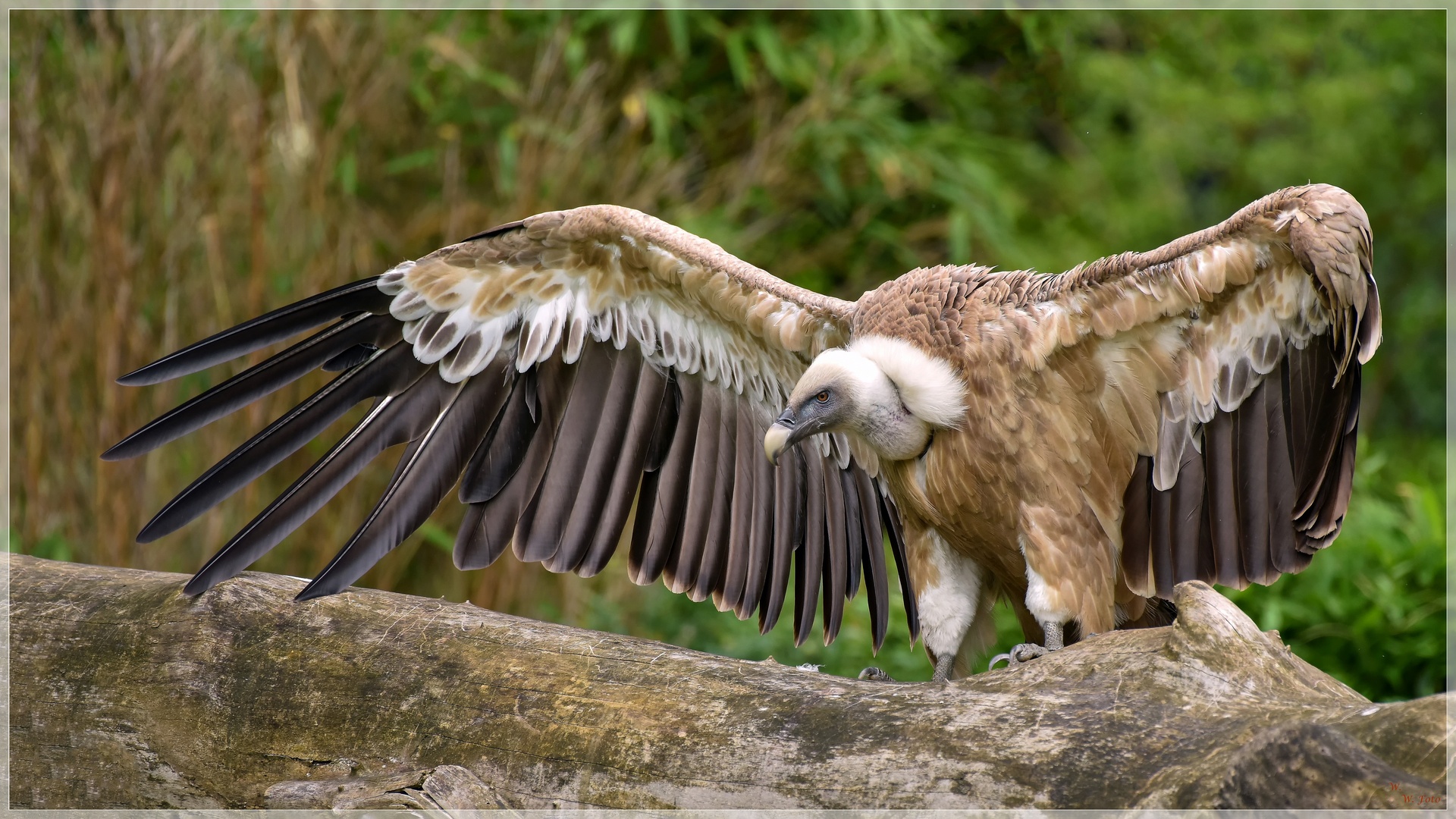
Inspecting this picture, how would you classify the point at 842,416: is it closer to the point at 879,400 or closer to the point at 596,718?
the point at 879,400

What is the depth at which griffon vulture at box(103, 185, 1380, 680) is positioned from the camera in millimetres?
3061

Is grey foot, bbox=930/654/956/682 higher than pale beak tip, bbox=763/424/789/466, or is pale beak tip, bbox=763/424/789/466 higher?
pale beak tip, bbox=763/424/789/466

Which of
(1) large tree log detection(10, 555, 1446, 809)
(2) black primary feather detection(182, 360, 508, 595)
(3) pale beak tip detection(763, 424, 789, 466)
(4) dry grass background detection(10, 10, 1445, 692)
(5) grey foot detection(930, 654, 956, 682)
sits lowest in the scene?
(1) large tree log detection(10, 555, 1446, 809)

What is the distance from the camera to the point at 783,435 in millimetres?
3318

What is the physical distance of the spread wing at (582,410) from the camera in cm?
333

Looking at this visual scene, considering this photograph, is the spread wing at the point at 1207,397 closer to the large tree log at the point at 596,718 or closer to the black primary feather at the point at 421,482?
the large tree log at the point at 596,718

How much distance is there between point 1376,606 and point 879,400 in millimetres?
2711

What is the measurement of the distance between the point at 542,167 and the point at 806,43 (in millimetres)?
2191

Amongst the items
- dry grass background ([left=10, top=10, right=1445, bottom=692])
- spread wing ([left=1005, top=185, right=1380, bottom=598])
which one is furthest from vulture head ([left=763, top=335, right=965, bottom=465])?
dry grass background ([left=10, top=10, right=1445, bottom=692])

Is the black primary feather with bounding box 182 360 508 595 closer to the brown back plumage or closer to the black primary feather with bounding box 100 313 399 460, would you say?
the black primary feather with bounding box 100 313 399 460

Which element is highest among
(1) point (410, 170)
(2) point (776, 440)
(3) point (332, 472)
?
(1) point (410, 170)
